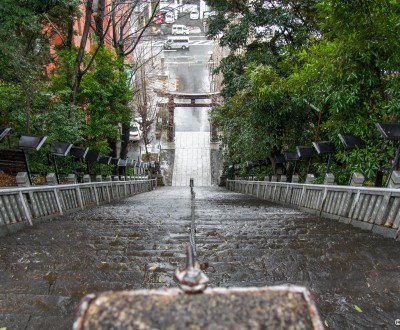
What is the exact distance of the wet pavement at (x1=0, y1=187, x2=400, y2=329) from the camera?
2555mm

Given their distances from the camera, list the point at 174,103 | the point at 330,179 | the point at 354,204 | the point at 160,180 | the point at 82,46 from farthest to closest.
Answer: the point at 174,103 → the point at 160,180 → the point at 82,46 → the point at 330,179 → the point at 354,204

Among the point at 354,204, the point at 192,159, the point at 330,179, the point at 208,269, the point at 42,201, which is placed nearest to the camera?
the point at 208,269

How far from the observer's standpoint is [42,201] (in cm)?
665

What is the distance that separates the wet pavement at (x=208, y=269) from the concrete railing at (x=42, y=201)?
0.39m

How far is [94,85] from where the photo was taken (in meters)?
12.6

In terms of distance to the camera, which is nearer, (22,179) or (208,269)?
(208,269)

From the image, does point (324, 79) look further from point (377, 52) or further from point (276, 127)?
point (276, 127)

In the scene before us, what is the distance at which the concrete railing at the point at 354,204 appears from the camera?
15.7ft

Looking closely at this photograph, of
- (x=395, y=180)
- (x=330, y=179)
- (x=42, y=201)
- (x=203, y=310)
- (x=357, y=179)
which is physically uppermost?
(x=203, y=310)

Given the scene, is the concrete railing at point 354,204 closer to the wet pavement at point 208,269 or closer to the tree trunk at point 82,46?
the wet pavement at point 208,269

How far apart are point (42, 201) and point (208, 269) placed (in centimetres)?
460

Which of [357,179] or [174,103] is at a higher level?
[174,103]

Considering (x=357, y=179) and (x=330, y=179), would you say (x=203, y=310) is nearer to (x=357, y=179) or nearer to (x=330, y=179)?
(x=357, y=179)

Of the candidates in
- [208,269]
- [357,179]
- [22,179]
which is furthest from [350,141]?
[22,179]
